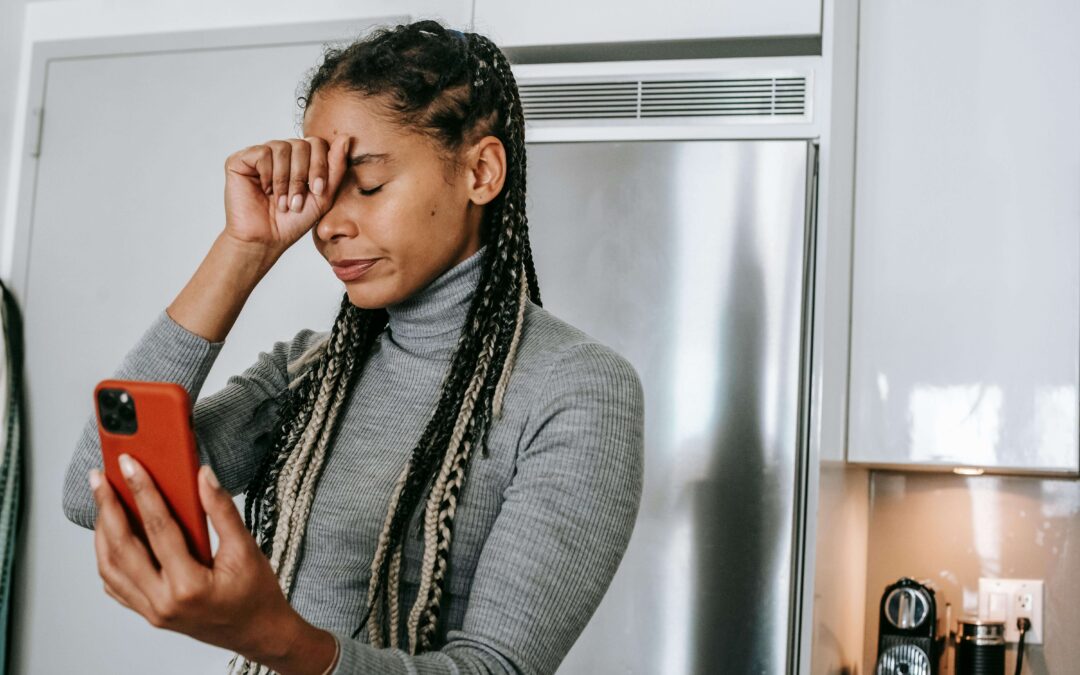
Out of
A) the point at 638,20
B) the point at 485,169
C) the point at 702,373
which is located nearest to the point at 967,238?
the point at 702,373

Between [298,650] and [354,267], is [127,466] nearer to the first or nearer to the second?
[298,650]

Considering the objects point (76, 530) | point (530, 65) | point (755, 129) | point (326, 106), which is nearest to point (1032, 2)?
point (755, 129)

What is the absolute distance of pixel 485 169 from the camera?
1.05 metres

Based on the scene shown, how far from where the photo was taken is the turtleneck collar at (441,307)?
1069mm

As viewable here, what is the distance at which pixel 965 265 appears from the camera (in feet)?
5.98

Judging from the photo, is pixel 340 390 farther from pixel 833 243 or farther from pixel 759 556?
pixel 833 243

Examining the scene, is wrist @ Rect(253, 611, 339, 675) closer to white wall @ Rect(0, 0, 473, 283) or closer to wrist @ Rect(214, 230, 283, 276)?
wrist @ Rect(214, 230, 283, 276)

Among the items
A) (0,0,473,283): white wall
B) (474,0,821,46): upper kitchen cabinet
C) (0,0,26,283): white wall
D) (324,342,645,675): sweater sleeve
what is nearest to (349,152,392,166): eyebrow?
(324,342,645,675): sweater sleeve

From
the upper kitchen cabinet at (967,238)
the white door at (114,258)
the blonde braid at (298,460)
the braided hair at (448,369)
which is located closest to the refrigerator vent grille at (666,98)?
the upper kitchen cabinet at (967,238)

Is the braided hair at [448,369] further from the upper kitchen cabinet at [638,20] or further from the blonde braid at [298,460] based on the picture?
the upper kitchen cabinet at [638,20]

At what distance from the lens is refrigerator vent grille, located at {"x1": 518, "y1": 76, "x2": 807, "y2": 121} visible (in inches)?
67.5

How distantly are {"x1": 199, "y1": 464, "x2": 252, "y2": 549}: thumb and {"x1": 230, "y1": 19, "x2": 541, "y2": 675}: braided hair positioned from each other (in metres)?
0.29

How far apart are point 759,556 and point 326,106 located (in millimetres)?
921

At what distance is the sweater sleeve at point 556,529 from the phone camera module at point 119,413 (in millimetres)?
209
